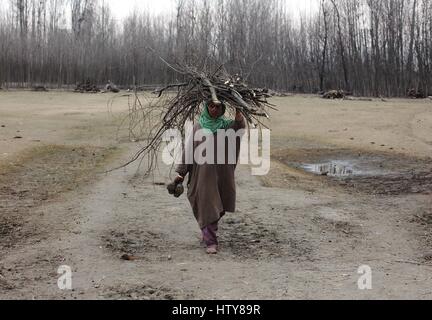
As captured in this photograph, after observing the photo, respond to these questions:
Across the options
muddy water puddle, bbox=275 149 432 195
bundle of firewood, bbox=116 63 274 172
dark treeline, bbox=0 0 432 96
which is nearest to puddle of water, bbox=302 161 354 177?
muddy water puddle, bbox=275 149 432 195

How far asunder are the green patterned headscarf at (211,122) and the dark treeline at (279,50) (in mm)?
22098

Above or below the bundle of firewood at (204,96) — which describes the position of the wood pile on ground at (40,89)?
above

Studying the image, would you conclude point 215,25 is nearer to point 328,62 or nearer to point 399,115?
point 328,62

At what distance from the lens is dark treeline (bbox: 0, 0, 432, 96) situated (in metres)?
28.0

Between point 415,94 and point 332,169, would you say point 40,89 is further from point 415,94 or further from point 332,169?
point 332,169

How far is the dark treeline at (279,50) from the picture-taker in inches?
1103

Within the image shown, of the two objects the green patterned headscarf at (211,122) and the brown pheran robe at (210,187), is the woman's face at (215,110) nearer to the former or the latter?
the green patterned headscarf at (211,122)

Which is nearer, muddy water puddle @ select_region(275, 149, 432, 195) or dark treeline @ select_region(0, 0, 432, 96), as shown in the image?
muddy water puddle @ select_region(275, 149, 432, 195)

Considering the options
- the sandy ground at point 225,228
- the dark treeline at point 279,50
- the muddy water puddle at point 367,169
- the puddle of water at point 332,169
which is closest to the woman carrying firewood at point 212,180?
the sandy ground at point 225,228

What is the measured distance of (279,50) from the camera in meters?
30.9

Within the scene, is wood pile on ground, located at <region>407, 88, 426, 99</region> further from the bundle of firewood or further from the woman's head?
A: the woman's head

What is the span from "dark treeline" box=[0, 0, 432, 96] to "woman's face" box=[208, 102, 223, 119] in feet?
72.6

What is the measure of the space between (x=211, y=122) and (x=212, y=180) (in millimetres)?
506
